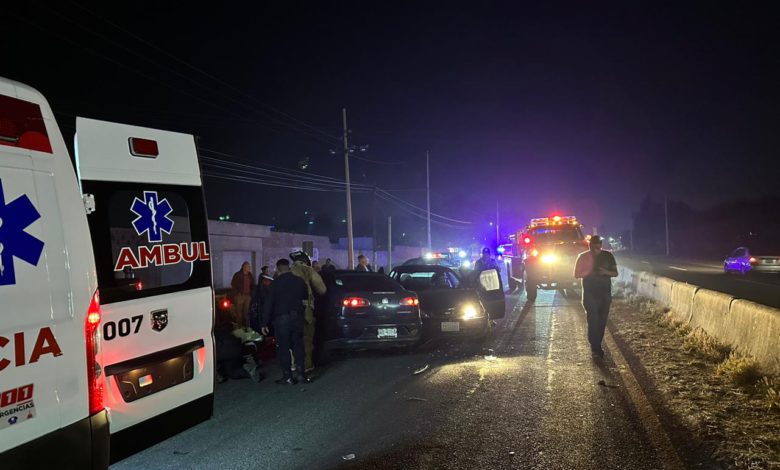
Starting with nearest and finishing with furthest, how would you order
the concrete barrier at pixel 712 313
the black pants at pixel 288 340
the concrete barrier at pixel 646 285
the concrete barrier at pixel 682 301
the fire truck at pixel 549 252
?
the black pants at pixel 288 340 < the concrete barrier at pixel 712 313 < the concrete barrier at pixel 682 301 < the concrete barrier at pixel 646 285 < the fire truck at pixel 549 252

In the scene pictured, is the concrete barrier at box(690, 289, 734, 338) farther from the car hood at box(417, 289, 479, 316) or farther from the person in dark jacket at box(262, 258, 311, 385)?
the person in dark jacket at box(262, 258, 311, 385)

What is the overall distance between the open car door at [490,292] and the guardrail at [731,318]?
3.32m

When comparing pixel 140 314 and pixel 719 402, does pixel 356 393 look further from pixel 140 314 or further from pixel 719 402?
pixel 719 402

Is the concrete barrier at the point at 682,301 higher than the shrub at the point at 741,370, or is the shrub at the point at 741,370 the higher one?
the concrete barrier at the point at 682,301

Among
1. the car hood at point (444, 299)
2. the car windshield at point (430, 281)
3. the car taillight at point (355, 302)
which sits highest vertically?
the car windshield at point (430, 281)

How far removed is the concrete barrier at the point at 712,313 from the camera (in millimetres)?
7930

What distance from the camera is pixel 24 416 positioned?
2.53 m

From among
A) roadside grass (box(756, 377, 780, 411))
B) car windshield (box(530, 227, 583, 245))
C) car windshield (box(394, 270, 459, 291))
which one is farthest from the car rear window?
car windshield (box(530, 227, 583, 245))

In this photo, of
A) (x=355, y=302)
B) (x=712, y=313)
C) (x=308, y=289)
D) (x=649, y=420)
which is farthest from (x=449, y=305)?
(x=649, y=420)

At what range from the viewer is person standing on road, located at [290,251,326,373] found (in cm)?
757

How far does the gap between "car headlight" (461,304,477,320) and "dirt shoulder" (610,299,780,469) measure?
7.82 ft

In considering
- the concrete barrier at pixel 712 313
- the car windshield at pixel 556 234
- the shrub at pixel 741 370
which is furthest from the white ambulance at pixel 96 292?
the car windshield at pixel 556 234

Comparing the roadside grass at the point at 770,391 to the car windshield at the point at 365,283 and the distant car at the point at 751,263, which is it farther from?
the distant car at the point at 751,263

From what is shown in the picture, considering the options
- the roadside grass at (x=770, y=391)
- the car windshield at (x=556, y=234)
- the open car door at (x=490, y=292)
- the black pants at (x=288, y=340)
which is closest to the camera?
the roadside grass at (x=770, y=391)
